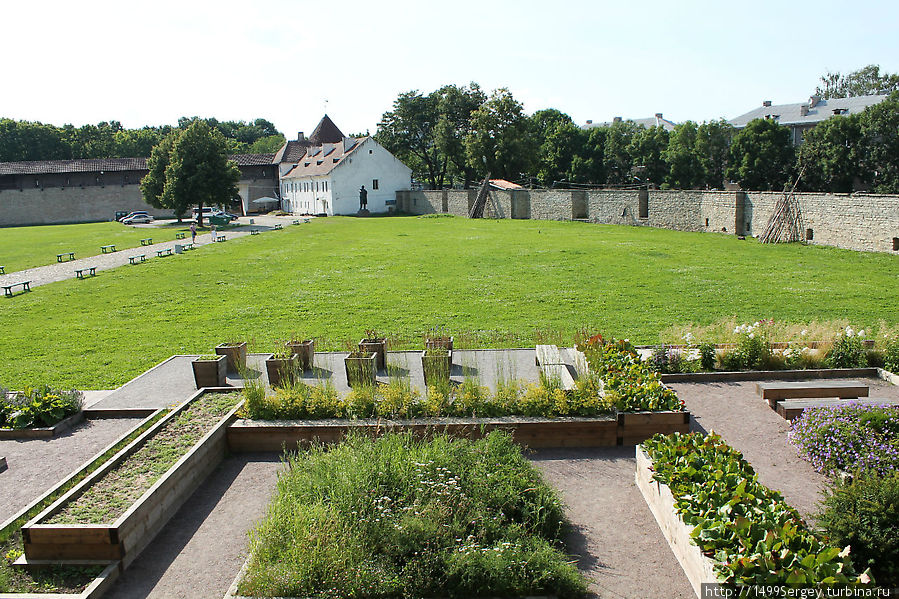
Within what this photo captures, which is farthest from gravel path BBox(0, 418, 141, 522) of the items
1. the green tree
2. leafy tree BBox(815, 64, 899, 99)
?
leafy tree BBox(815, 64, 899, 99)

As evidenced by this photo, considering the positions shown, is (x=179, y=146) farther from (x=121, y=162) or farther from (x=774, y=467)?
(x=774, y=467)

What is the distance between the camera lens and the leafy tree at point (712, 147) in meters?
56.2

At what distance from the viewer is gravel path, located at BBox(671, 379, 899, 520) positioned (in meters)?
6.34

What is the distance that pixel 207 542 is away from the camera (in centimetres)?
575

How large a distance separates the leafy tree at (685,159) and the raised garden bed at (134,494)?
54.9 metres

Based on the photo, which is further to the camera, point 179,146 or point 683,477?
point 179,146

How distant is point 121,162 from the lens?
217 ft

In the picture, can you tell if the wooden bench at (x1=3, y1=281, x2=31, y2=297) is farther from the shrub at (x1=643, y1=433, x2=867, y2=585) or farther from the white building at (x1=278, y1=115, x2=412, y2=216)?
the white building at (x1=278, y1=115, x2=412, y2=216)

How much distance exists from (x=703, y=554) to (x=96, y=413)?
7.85 metres

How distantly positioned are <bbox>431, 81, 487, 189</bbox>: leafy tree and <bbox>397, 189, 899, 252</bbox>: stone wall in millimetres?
7963

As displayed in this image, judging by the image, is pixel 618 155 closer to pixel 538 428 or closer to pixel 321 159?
pixel 321 159

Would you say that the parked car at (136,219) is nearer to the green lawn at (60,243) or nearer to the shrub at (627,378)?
the green lawn at (60,243)

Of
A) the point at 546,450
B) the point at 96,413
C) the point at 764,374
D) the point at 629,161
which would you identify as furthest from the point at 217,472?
the point at 629,161

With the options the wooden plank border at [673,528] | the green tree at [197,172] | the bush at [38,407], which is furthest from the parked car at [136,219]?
the wooden plank border at [673,528]
